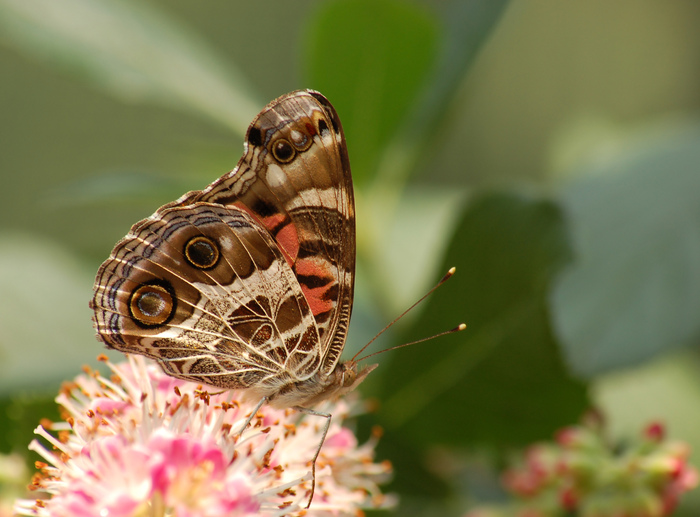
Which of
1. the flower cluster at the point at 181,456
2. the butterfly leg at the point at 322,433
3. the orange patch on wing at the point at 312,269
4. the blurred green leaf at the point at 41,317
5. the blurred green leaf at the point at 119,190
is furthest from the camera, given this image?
the blurred green leaf at the point at 119,190

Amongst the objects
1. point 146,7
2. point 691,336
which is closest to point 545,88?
point 146,7

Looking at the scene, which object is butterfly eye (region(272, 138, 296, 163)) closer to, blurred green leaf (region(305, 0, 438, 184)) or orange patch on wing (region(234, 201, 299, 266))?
orange patch on wing (region(234, 201, 299, 266))

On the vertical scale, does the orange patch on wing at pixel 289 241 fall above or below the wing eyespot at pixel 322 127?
below

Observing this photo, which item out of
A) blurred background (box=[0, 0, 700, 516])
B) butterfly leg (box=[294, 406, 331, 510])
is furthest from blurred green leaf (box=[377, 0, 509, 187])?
butterfly leg (box=[294, 406, 331, 510])

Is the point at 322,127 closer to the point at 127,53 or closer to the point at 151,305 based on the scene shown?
the point at 151,305

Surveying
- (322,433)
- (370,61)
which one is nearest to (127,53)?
(370,61)

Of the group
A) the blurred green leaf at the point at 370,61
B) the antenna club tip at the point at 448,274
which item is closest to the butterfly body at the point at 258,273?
the antenna club tip at the point at 448,274

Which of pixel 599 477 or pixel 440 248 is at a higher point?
pixel 440 248

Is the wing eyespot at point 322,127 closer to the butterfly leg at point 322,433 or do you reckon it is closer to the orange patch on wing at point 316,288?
the orange patch on wing at point 316,288
